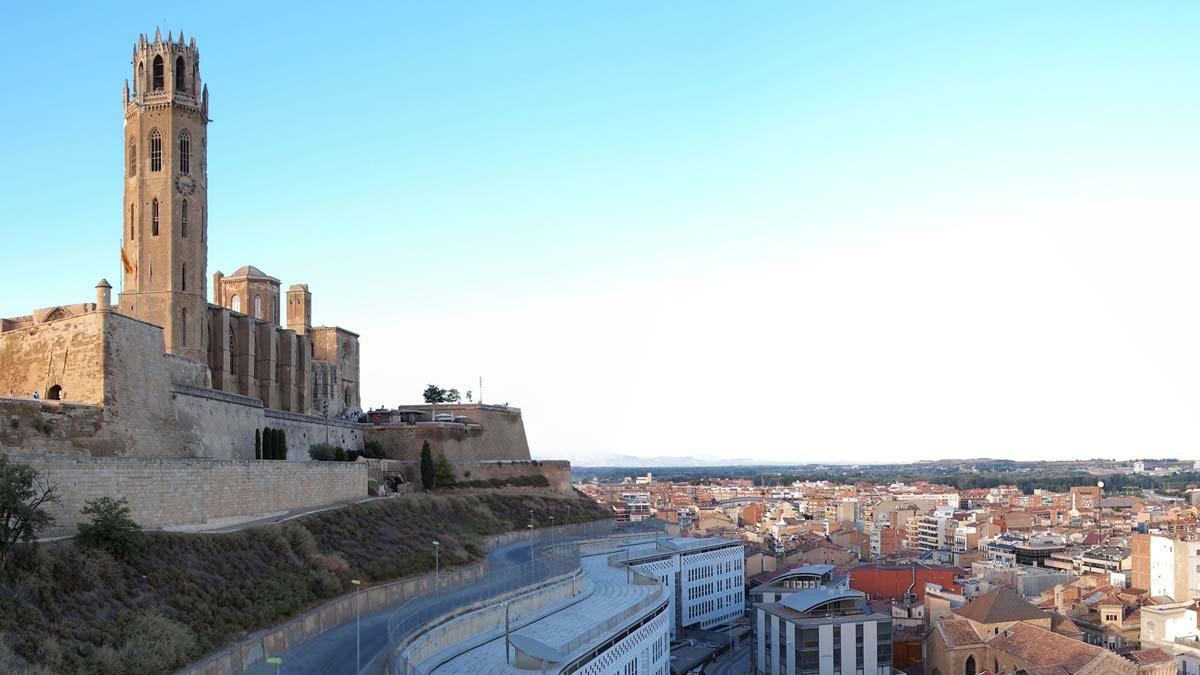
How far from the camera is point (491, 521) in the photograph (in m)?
52.2

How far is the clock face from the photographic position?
46.5m

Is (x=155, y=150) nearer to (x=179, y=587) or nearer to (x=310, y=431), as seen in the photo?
(x=310, y=431)

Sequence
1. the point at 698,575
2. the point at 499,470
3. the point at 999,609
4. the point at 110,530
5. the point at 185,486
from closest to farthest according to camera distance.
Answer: the point at 110,530 < the point at 185,486 < the point at 999,609 < the point at 698,575 < the point at 499,470

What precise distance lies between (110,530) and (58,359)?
987cm

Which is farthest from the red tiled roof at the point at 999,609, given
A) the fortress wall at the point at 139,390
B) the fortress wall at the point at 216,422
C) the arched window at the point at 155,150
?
the arched window at the point at 155,150

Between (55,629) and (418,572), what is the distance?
17760mm

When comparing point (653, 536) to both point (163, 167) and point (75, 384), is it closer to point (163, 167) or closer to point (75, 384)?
point (163, 167)

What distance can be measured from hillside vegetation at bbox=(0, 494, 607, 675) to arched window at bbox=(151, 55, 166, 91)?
2230 cm

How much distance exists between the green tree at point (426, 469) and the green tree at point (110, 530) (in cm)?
3097

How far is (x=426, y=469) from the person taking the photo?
56.1m

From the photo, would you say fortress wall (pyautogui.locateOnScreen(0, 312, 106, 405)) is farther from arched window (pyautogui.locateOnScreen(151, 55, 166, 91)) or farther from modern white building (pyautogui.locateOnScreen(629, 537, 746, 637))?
modern white building (pyautogui.locateOnScreen(629, 537, 746, 637))

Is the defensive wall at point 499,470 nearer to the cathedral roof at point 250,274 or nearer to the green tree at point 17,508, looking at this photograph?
the cathedral roof at point 250,274

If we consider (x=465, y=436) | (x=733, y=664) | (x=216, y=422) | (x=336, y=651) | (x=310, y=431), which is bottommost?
(x=733, y=664)

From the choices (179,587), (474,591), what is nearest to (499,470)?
(474,591)
